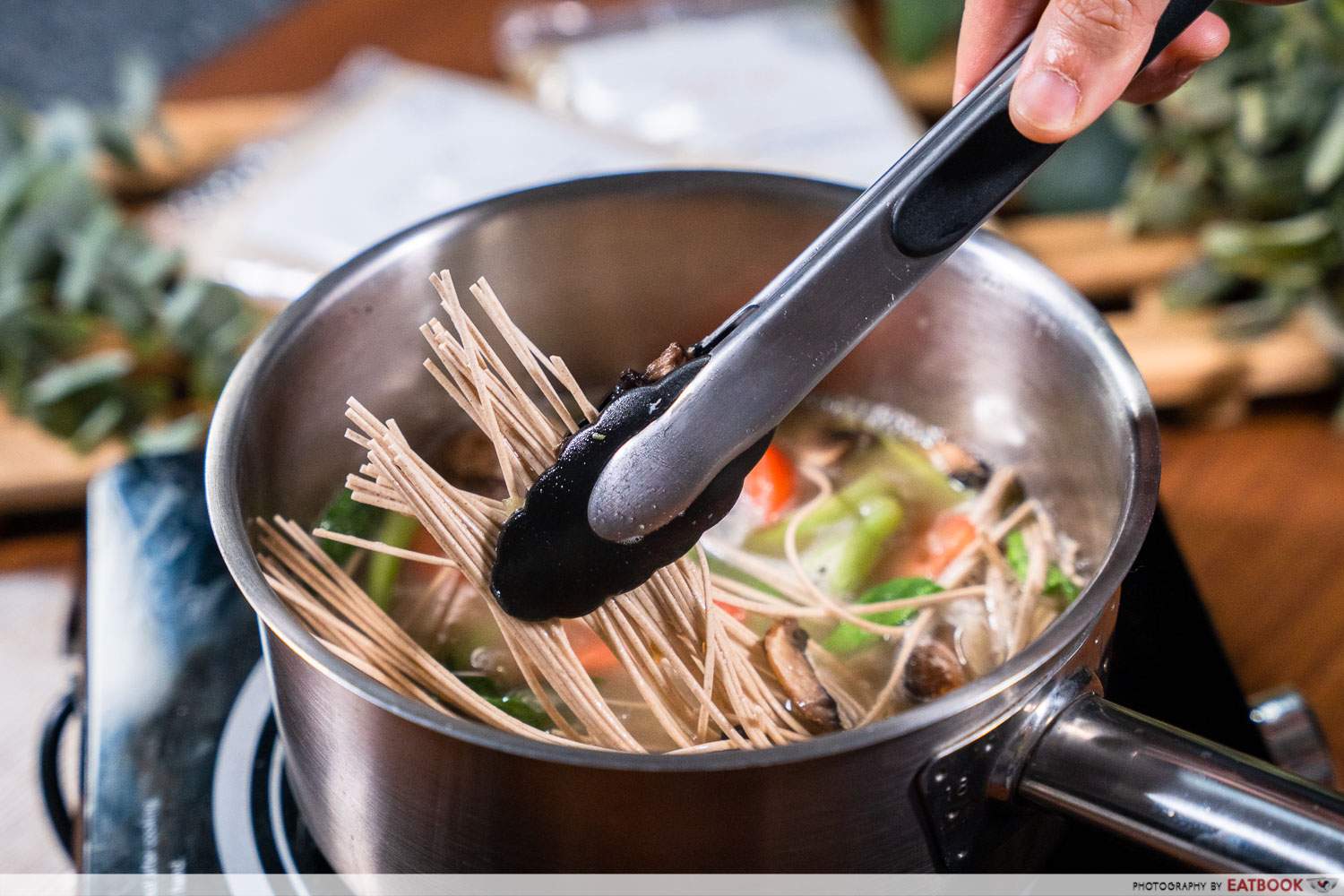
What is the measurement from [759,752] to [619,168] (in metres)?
1.19

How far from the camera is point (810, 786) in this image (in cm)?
61

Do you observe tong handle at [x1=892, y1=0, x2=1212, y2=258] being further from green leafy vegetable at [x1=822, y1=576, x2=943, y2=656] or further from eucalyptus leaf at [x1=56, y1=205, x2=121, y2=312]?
eucalyptus leaf at [x1=56, y1=205, x2=121, y2=312]

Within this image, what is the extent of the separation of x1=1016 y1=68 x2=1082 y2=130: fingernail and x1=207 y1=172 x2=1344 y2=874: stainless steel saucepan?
0.67 ft

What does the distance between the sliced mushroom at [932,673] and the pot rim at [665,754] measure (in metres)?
0.14

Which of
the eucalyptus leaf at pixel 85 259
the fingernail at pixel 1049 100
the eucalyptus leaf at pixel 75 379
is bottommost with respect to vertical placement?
the fingernail at pixel 1049 100

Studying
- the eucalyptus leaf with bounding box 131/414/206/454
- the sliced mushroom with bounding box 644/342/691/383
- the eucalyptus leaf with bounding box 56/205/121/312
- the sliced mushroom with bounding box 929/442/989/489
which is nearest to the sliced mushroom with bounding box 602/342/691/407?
the sliced mushroom with bounding box 644/342/691/383

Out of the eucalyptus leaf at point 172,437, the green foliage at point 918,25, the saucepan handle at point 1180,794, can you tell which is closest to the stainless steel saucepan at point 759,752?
the saucepan handle at point 1180,794

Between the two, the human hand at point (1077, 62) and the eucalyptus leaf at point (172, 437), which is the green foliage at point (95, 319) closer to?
the eucalyptus leaf at point (172, 437)

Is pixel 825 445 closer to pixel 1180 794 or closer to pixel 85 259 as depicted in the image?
pixel 1180 794

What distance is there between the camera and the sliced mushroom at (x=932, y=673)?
890 mm

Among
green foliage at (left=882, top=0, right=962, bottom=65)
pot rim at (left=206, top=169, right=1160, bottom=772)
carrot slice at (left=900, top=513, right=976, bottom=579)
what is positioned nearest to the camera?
pot rim at (left=206, top=169, right=1160, bottom=772)

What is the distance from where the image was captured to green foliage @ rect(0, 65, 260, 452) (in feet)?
4.63

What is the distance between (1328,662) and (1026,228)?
704 mm

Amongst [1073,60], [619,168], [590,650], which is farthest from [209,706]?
A: [619,168]
